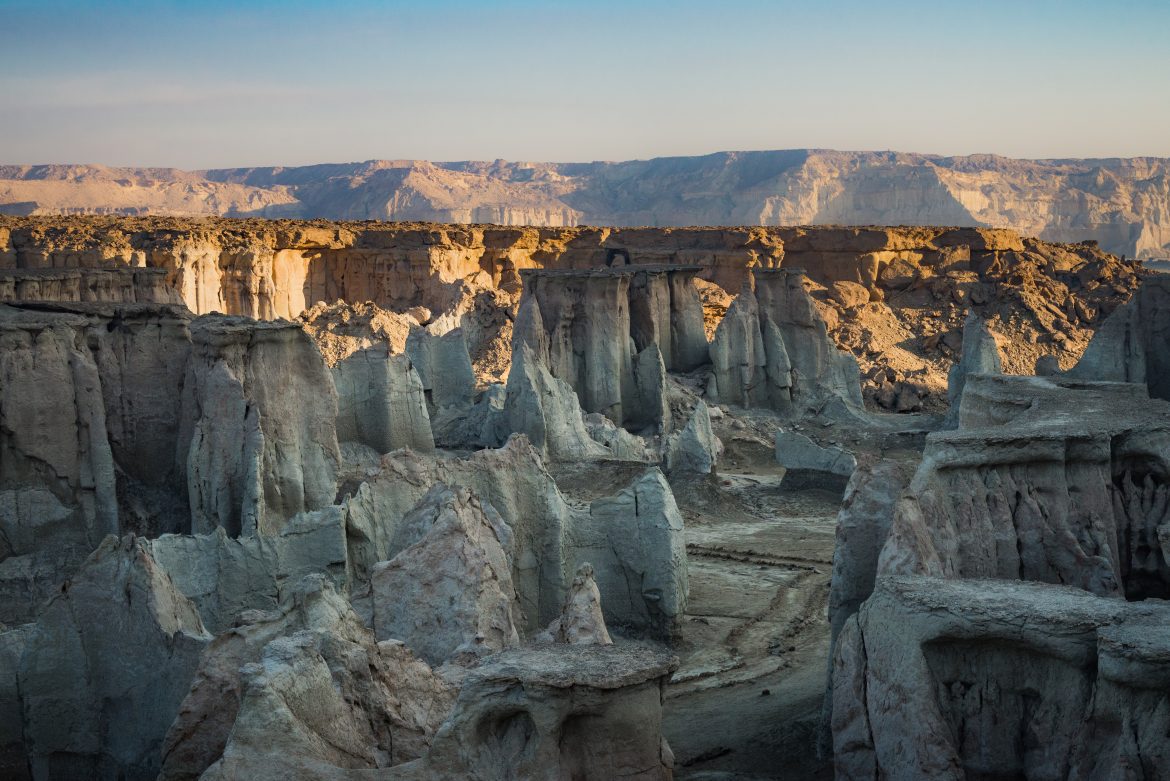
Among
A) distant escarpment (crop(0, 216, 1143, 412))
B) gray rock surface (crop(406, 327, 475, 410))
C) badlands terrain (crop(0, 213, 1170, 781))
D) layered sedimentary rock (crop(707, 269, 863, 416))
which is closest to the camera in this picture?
badlands terrain (crop(0, 213, 1170, 781))

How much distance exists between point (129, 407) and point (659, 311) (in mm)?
14704

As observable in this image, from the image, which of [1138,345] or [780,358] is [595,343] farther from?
[1138,345]

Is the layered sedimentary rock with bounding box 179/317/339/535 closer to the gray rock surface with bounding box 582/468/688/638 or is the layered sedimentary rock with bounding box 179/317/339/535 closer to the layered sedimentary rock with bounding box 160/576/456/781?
the gray rock surface with bounding box 582/468/688/638

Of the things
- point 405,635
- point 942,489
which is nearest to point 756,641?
point 942,489

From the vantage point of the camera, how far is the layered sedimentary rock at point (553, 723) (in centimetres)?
731

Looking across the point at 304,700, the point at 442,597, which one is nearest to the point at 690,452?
the point at 442,597

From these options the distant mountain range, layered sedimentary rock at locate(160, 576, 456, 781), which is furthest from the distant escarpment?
the distant mountain range

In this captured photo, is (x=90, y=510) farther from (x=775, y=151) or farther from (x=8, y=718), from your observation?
(x=775, y=151)

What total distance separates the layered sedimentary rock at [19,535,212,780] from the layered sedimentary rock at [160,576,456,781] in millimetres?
879

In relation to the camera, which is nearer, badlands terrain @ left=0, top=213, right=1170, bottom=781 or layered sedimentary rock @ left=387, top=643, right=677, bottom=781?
layered sedimentary rock @ left=387, top=643, right=677, bottom=781

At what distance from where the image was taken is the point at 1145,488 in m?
11.4

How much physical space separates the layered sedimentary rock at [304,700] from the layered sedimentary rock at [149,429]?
14.5ft

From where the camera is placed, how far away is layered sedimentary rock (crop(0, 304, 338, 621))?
1284 centimetres

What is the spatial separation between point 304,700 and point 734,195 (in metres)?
104
